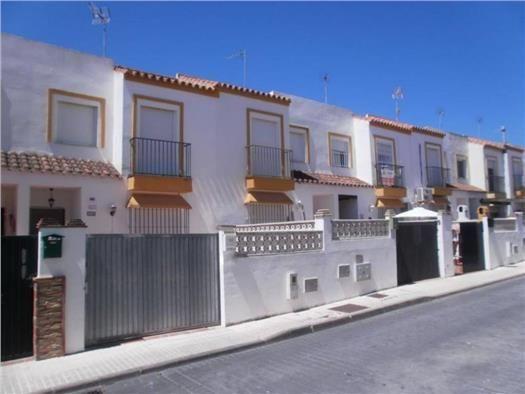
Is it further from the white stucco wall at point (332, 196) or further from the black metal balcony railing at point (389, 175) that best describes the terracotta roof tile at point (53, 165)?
the black metal balcony railing at point (389, 175)

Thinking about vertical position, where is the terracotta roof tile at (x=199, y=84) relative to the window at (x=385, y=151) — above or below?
above

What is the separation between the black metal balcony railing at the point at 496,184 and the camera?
30891 millimetres

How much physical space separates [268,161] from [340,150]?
5.78 m

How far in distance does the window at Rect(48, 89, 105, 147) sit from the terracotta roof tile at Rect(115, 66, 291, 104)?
1388 millimetres

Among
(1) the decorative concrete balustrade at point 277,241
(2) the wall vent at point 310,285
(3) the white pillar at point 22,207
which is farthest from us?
(3) the white pillar at point 22,207

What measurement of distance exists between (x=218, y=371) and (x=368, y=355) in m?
2.42

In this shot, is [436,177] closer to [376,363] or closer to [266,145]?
[266,145]

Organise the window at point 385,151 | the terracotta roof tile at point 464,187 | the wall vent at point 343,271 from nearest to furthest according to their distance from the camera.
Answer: the wall vent at point 343,271 → the window at point 385,151 → the terracotta roof tile at point 464,187

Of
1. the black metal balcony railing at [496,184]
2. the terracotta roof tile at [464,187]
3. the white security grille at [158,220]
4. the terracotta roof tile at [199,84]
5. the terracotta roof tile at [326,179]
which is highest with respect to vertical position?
the terracotta roof tile at [199,84]

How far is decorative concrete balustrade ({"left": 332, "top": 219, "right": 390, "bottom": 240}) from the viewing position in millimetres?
12367

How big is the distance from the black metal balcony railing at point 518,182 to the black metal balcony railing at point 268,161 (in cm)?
2358

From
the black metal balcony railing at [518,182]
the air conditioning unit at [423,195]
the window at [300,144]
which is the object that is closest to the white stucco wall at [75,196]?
the window at [300,144]

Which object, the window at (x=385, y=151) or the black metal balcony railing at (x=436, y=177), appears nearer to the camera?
the window at (x=385, y=151)

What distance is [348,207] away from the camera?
835 inches
